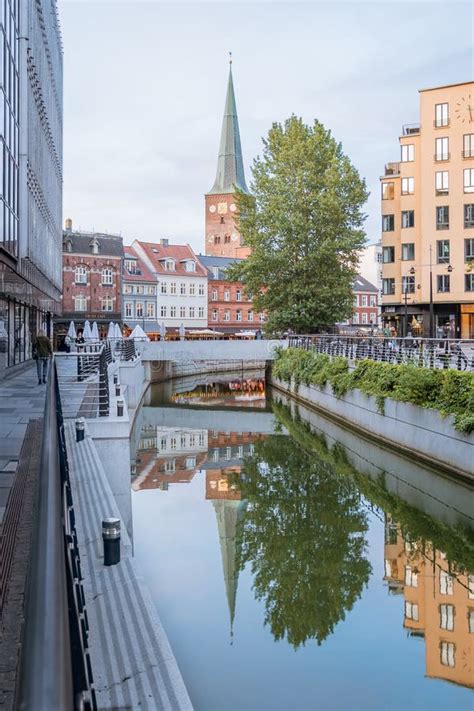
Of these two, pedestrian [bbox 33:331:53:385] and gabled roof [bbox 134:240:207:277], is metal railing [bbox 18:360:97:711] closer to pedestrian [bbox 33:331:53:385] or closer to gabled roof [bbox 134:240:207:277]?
pedestrian [bbox 33:331:53:385]

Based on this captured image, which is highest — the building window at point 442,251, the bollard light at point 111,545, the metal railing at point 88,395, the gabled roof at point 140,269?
the gabled roof at point 140,269

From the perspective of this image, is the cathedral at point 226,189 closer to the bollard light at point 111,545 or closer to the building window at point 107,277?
the building window at point 107,277

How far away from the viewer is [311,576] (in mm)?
12383

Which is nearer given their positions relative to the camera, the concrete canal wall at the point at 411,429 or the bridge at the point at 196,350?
the concrete canal wall at the point at 411,429

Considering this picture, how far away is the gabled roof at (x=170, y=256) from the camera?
84250 millimetres

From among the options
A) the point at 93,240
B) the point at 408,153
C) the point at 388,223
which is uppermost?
the point at 408,153

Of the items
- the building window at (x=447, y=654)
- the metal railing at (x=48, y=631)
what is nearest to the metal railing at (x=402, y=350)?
the building window at (x=447, y=654)

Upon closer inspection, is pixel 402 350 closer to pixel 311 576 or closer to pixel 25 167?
pixel 25 167

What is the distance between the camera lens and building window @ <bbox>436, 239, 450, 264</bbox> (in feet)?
164

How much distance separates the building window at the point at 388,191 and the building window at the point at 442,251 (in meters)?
6.09

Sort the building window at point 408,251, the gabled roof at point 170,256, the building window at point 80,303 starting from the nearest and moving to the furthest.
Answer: the building window at point 408,251
the building window at point 80,303
the gabled roof at point 170,256

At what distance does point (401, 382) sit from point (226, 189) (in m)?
96.8

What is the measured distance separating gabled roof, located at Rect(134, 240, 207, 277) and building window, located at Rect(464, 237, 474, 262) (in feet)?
138

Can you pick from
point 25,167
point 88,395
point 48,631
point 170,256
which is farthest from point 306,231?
point 170,256
